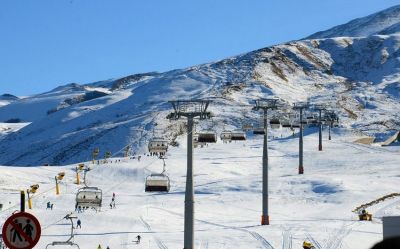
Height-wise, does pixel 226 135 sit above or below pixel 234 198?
above

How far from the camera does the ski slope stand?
3991 cm

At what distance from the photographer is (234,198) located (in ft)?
202

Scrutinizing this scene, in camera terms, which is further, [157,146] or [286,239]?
[157,146]

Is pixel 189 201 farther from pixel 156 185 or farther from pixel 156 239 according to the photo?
pixel 156 185

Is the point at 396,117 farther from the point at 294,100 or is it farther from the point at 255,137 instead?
the point at 255,137

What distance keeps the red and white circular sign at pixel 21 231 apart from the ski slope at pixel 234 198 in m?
15.8

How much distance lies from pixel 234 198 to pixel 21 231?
5543 cm

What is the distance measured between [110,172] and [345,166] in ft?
90.2

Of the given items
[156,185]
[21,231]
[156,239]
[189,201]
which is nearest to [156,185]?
[156,185]

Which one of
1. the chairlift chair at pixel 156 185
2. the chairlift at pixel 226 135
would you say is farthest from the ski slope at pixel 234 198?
the chairlift at pixel 226 135

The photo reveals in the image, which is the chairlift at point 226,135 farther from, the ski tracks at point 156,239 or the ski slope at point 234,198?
the ski tracks at point 156,239

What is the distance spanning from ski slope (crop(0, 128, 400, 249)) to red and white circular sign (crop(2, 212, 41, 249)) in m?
15.8

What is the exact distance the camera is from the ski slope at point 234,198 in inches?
1571

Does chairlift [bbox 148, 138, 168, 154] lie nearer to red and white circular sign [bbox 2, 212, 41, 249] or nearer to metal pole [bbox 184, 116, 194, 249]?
metal pole [bbox 184, 116, 194, 249]
